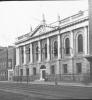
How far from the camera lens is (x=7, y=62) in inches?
157

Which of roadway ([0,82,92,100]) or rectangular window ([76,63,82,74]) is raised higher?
rectangular window ([76,63,82,74])

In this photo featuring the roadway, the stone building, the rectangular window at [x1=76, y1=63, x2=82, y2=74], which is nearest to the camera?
the roadway

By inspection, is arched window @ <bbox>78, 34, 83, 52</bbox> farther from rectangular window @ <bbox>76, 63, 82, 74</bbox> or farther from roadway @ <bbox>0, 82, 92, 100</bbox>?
roadway @ <bbox>0, 82, 92, 100</bbox>

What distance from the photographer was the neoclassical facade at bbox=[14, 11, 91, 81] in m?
2.81

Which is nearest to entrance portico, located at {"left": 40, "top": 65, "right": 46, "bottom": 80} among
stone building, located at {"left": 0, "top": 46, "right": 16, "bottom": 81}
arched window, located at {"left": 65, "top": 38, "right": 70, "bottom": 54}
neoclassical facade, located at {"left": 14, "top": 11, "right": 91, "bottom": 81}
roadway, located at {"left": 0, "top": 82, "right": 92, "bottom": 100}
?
neoclassical facade, located at {"left": 14, "top": 11, "right": 91, "bottom": 81}

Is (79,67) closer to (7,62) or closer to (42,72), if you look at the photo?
(42,72)

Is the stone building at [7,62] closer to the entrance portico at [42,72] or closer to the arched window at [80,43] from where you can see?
the entrance portico at [42,72]

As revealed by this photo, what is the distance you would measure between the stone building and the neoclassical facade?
0.26m

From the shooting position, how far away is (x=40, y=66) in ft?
11.2

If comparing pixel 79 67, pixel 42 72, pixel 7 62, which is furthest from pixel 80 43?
pixel 7 62

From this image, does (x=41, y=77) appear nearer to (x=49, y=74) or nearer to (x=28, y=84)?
(x=49, y=74)

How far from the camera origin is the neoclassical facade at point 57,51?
281 centimetres

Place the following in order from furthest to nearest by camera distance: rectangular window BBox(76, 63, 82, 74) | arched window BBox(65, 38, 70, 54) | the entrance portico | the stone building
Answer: the stone building < the entrance portico < arched window BBox(65, 38, 70, 54) < rectangular window BBox(76, 63, 82, 74)

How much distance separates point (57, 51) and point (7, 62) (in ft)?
4.36
